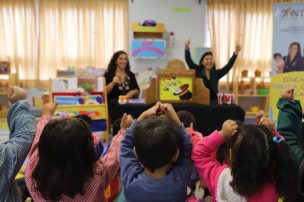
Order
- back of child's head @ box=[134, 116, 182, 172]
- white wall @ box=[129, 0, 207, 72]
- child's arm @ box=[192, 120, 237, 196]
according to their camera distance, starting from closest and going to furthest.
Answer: back of child's head @ box=[134, 116, 182, 172], child's arm @ box=[192, 120, 237, 196], white wall @ box=[129, 0, 207, 72]

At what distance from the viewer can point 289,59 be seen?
3.57m

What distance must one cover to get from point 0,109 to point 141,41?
9.89ft

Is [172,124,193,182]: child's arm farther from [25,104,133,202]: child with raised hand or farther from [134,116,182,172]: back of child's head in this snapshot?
[25,104,133,202]: child with raised hand

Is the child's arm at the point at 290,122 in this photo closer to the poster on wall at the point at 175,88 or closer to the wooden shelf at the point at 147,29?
the poster on wall at the point at 175,88

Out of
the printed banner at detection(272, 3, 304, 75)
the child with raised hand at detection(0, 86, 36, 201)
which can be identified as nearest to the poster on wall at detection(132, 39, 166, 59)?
the printed banner at detection(272, 3, 304, 75)

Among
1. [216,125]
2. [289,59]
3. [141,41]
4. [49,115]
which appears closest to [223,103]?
[216,125]

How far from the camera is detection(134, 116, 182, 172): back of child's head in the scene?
995mm

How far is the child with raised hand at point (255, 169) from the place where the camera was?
3.32 feet

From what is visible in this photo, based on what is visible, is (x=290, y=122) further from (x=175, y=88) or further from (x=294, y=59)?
(x=294, y=59)

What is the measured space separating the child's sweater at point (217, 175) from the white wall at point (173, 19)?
196 inches

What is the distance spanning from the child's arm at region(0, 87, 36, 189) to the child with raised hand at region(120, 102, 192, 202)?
353mm

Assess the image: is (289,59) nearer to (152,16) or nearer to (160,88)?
(160,88)

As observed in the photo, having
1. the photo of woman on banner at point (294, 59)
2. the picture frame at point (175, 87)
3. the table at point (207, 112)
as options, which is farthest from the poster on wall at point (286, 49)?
the picture frame at point (175, 87)

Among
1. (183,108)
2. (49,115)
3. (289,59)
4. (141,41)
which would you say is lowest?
(183,108)
